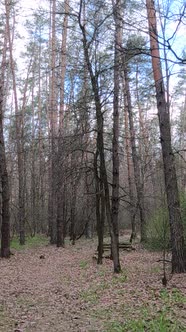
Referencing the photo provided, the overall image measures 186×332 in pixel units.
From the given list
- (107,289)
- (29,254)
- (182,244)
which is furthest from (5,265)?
(182,244)

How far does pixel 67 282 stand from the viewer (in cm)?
888

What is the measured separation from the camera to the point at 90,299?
707cm

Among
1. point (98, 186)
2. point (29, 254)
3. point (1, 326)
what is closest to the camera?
point (1, 326)

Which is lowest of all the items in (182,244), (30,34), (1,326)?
(1,326)

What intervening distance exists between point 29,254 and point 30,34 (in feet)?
→ 46.5

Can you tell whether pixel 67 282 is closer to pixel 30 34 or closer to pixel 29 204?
pixel 30 34

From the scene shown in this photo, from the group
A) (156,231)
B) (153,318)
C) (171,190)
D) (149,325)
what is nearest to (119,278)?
(171,190)

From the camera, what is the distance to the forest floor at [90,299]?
216 inches

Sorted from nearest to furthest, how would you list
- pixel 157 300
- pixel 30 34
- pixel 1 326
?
1. pixel 1 326
2. pixel 157 300
3. pixel 30 34

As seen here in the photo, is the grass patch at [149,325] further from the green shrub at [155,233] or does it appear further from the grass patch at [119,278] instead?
the green shrub at [155,233]

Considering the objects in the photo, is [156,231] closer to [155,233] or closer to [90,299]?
[155,233]

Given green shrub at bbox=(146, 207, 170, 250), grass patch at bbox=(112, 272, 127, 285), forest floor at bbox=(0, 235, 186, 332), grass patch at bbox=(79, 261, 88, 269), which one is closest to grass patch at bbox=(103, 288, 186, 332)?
forest floor at bbox=(0, 235, 186, 332)

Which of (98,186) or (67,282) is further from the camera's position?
(98,186)

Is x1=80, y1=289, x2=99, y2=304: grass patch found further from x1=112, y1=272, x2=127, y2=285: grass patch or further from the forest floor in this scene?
x1=112, y1=272, x2=127, y2=285: grass patch
